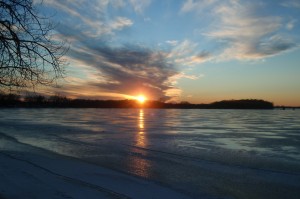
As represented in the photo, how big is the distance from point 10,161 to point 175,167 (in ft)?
18.6

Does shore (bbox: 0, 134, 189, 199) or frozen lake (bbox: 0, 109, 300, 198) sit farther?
frozen lake (bbox: 0, 109, 300, 198)

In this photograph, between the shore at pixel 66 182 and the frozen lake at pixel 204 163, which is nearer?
the shore at pixel 66 182

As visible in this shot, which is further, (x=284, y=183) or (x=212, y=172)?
(x=212, y=172)

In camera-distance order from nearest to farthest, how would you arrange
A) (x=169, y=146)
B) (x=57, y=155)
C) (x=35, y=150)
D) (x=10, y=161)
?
(x=10, y=161) < (x=57, y=155) < (x=35, y=150) < (x=169, y=146)

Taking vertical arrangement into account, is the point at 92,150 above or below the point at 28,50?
→ below

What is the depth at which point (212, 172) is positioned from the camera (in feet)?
30.9

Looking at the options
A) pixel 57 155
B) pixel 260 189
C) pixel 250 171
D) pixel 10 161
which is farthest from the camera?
pixel 57 155

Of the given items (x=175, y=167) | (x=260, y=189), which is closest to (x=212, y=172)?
(x=175, y=167)

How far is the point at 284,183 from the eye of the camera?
8.23m

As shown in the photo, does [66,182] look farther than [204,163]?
No

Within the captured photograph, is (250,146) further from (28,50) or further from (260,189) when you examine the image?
(28,50)

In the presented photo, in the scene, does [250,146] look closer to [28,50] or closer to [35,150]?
[35,150]

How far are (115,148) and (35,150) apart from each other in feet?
11.5

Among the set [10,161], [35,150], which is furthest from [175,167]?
[35,150]
